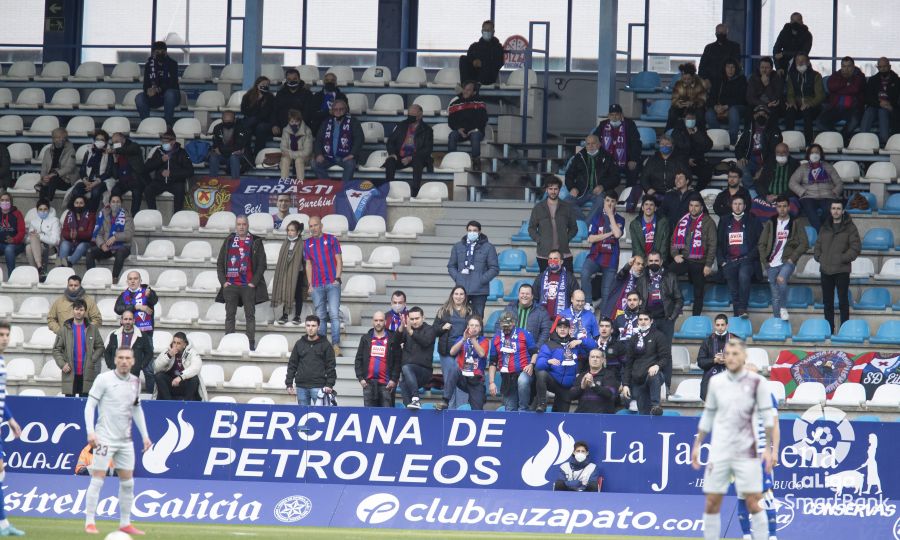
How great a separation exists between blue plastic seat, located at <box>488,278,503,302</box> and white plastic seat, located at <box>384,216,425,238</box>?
7.05ft

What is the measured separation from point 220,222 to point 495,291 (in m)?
5.28

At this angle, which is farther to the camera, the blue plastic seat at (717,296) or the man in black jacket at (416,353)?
the blue plastic seat at (717,296)

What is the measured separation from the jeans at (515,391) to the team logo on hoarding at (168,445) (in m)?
4.02

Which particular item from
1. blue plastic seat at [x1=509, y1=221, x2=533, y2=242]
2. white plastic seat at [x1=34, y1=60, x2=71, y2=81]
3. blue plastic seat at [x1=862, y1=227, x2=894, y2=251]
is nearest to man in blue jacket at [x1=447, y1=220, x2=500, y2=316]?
blue plastic seat at [x1=509, y1=221, x2=533, y2=242]

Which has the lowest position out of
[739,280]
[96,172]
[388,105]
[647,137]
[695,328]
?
[695,328]

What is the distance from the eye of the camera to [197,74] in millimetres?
28375

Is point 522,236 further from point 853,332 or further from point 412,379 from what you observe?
point 853,332

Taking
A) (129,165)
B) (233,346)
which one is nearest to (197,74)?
(129,165)

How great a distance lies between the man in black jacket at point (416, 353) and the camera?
18766 millimetres

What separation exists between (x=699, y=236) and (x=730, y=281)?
81 cm

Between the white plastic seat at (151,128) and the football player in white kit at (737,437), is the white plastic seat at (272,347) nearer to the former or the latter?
the white plastic seat at (151,128)

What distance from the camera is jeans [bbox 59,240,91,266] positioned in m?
23.3

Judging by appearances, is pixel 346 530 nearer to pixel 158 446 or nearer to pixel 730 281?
pixel 158 446

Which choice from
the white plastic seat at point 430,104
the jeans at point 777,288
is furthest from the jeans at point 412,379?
the white plastic seat at point 430,104
